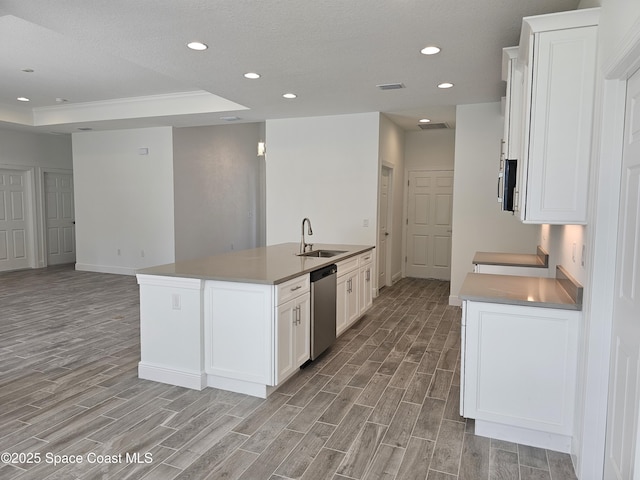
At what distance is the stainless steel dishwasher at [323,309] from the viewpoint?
11.9 ft

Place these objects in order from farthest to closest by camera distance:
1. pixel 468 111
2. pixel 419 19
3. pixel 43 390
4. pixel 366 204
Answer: pixel 366 204 → pixel 468 111 → pixel 43 390 → pixel 419 19

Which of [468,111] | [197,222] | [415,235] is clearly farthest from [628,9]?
[197,222]

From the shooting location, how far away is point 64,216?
30.6 ft

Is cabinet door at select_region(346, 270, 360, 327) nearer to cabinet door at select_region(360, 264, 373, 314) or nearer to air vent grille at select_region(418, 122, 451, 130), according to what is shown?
cabinet door at select_region(360, 264, 373, 314)

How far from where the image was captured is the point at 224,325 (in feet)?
10.4

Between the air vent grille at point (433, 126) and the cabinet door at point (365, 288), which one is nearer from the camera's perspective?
the cabinet door at point (365, 288)

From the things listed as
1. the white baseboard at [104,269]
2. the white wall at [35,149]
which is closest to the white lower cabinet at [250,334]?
the white baseboard at [104,269]

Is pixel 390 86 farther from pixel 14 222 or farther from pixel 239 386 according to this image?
pixel 14 222

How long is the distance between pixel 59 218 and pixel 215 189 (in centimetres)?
355

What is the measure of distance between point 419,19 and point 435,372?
8.88 feet

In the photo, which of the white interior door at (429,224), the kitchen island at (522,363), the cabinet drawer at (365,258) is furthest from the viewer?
the white interior door at (429,224)

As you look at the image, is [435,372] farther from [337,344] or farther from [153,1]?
[153,1]

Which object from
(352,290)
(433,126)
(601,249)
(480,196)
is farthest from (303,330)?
(433,126)

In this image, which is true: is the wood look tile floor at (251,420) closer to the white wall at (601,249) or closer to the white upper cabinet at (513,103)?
the white wall at (601,249)
